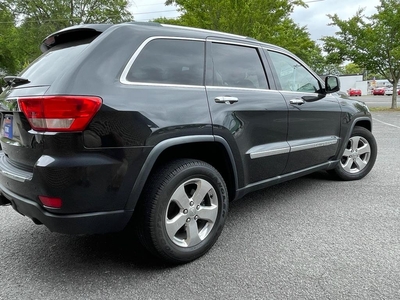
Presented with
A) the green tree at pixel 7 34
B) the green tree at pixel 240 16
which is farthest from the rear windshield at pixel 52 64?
the green tree at pixel 7 34

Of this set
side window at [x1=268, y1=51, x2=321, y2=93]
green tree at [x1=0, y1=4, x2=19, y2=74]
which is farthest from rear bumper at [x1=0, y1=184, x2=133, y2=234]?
green tree at [x1=0, y1=4, x2=19, y2=74]

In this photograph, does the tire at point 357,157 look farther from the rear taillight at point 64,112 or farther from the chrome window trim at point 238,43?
the rear taillight at point 64,112

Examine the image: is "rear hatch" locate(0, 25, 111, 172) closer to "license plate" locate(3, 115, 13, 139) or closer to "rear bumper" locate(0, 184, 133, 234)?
"license plate" locate(3, 115, 13, 139)

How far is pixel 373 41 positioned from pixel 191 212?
17.9m

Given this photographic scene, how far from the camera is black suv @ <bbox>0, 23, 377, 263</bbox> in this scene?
1910mm

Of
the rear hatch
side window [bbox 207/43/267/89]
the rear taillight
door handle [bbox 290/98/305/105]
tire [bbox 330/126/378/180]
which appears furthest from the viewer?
tire [bbox 330/126/378/180]

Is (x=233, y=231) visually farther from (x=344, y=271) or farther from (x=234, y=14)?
(x=234, y=14)

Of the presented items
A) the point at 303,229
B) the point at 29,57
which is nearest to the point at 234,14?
the point at 303,229

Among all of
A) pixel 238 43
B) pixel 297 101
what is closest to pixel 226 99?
pixel 238 43

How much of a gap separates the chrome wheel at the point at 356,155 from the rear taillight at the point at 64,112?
3588 mm

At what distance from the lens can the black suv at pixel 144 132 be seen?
1910mm

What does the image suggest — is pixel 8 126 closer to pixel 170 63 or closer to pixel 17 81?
pixel 17 81

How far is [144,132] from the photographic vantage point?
208cm

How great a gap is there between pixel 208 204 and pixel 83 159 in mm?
1085
